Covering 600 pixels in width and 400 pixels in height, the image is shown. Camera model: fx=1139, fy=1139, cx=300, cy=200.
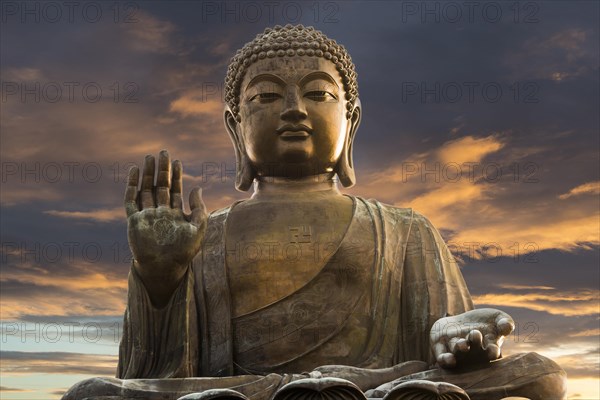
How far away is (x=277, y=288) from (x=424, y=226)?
5.38 feet

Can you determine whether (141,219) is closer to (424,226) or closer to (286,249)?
(286,249)

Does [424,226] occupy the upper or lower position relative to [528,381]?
upper

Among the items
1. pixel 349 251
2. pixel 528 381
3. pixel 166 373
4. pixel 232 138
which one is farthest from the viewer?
pixel 232 138

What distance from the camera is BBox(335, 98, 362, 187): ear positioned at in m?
11.5

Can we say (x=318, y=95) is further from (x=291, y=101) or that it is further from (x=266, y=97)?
(x=266, y=97)

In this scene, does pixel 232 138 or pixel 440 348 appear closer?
pixel 440 348

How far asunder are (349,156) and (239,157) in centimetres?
112

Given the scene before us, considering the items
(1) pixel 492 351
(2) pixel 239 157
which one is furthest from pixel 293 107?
(1) pixel 492 351

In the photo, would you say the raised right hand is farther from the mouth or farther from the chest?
Answer: the mouth

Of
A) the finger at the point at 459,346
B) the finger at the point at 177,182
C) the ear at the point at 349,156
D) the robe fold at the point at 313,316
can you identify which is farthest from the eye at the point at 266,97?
the finger at the point at 459,346

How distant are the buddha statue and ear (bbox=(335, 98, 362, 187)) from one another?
0.02 m

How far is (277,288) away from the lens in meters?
10.5

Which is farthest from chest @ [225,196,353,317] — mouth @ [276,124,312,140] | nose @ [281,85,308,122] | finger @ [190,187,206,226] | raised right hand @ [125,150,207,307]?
finger @ [190,187,206,226]

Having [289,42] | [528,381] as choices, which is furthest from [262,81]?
[528,381]
